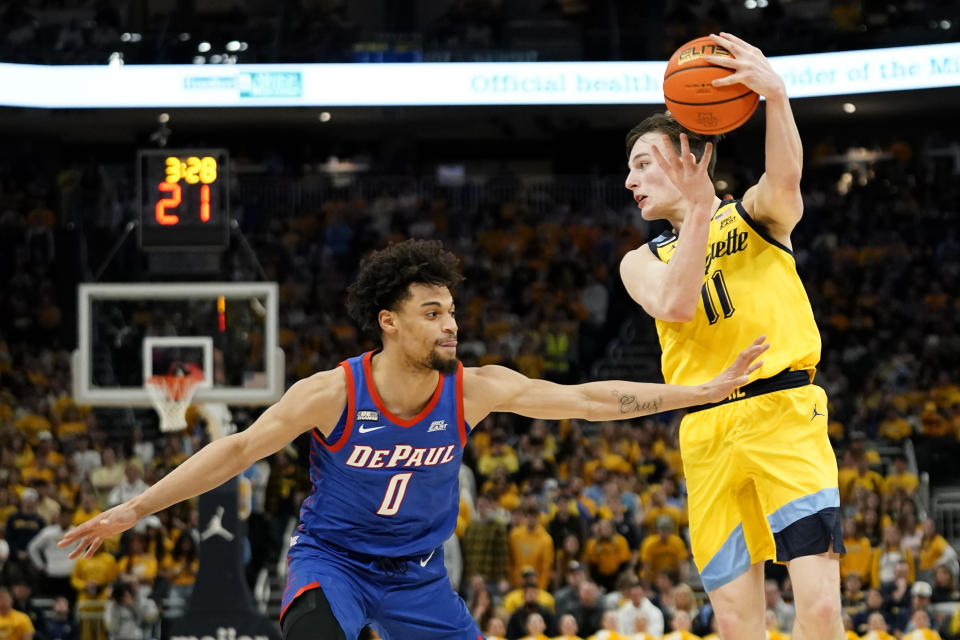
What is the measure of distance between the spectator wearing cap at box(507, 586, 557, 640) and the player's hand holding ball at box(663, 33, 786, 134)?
8152 millimetres

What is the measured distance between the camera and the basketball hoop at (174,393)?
42.1 ft

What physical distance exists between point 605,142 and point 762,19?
5.08 meters

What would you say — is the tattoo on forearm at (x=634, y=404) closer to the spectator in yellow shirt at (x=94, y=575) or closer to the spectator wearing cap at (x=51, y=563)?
the spectator in yellow shirt at (x=94, y=575)

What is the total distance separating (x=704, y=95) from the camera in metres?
5.70

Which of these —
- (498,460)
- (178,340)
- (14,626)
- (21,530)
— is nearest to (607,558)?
(498,460)

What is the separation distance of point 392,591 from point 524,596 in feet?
26.0

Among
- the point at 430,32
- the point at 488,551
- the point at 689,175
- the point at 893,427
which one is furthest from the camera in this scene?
the point at 430,32

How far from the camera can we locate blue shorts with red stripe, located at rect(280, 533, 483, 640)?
5566mm

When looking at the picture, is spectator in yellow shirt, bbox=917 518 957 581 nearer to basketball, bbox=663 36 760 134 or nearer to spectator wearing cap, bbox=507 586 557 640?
spectator wearing cap, bbox=507 586 557 640

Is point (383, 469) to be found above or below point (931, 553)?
above

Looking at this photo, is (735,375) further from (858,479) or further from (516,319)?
(516,319)

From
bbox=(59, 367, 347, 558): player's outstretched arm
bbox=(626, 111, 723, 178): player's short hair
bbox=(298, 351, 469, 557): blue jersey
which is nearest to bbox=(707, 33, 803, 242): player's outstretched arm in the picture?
bbox=(626, 111, 723, 178): player's short hair

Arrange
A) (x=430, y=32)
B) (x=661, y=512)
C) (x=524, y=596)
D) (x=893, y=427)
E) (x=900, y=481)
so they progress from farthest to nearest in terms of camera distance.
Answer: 1. (x=430, y=32)
2. (x=893, y=427)
3. (x=900, y=481)
4. (x=661, y=512)
5. (x=524, y=596)

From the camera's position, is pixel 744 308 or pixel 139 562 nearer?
pixel 744 308
